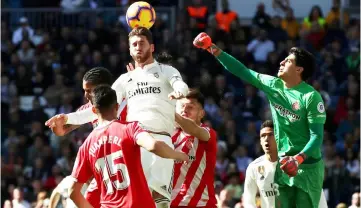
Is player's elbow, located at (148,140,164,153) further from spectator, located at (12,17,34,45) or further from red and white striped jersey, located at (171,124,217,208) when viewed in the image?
spectator, located at (12,17,34,45)

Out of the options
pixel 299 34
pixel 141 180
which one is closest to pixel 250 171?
pixel 141 180

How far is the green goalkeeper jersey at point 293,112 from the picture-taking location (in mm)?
12914

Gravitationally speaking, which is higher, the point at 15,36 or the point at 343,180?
the point at 15,36

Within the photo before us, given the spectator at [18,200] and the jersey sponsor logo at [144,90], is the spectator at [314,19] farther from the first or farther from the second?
the jersey sponsor logo at [144,90]

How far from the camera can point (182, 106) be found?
13695 millimetres

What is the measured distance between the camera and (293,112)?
1298 centimetres

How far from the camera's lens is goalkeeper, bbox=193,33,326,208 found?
12.9 metres

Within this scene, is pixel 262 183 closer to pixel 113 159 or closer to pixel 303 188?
pixel 303 188

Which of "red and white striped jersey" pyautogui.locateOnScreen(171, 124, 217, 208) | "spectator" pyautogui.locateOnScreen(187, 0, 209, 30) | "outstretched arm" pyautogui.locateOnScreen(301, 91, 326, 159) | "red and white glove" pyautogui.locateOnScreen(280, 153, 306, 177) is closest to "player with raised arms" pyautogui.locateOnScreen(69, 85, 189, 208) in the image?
"red and white glove" pyautogui.locateOnScreen(280, 153, 306, 177)

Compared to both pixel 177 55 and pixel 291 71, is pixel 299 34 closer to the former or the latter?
pixel 177 55

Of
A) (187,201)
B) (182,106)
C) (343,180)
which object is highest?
(182,106)

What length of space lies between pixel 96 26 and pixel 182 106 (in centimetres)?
1334

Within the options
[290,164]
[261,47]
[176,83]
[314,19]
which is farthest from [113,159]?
[314,19]

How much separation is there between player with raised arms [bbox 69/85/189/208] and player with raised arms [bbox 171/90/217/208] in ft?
8.96
